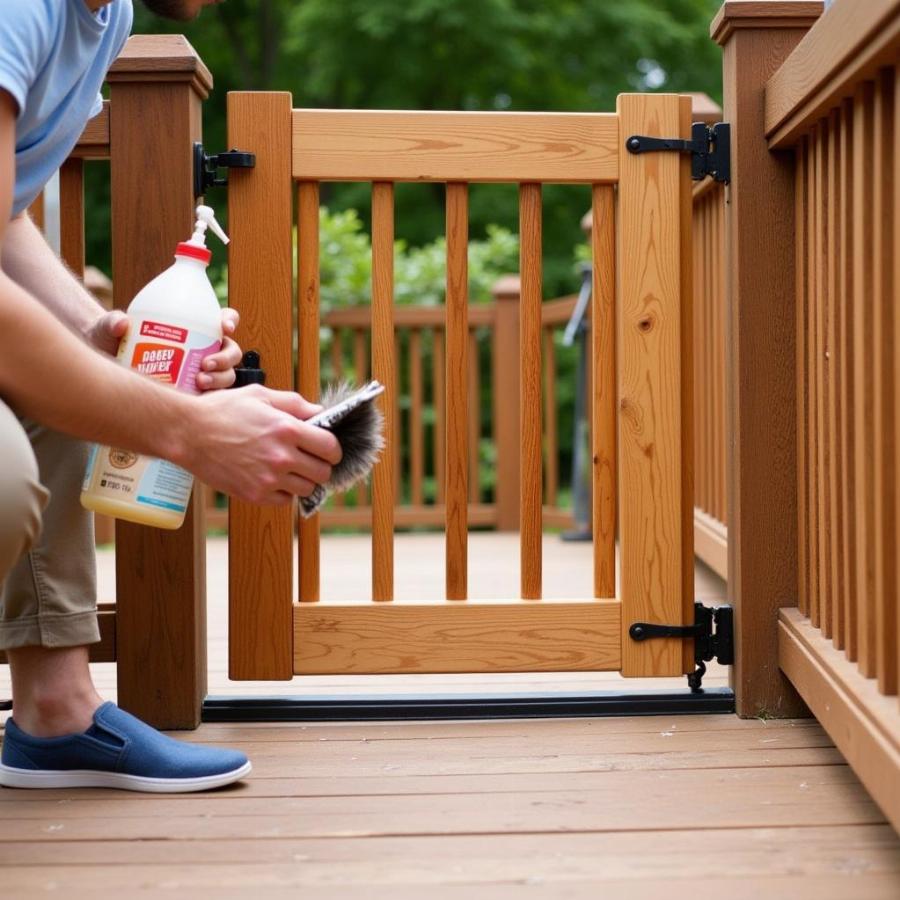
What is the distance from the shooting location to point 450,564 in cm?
218

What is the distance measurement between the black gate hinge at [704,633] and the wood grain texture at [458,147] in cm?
76

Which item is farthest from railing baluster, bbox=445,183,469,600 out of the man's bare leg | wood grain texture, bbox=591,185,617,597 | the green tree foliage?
the green tree foliage

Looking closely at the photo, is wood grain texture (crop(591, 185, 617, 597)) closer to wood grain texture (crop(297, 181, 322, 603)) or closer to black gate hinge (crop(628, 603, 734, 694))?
black gate hinge (crop(628, 603, 734, 694))

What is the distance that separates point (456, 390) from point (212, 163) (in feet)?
1.82

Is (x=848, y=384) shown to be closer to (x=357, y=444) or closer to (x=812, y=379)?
(x=812, y=379)

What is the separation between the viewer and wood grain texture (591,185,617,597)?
215 cm

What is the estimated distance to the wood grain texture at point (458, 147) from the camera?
2086 millimetres

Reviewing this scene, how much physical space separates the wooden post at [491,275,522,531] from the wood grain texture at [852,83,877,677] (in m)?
3.27

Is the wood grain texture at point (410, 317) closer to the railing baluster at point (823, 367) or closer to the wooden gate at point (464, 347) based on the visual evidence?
the wooden gate at point (464, 347)

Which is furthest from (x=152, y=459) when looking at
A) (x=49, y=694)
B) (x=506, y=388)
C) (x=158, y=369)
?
(x=506, y=388)

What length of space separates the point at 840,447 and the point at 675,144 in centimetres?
65

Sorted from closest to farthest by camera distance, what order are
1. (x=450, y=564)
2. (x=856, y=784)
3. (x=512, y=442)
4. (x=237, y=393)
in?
(x=237, y=393), (x=856, y=784), (x=450, y=564), (x=512, y=442)

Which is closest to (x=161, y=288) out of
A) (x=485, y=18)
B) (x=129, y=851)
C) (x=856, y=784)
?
(x=129, y=851)

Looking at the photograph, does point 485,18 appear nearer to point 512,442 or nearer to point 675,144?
point 512,442
